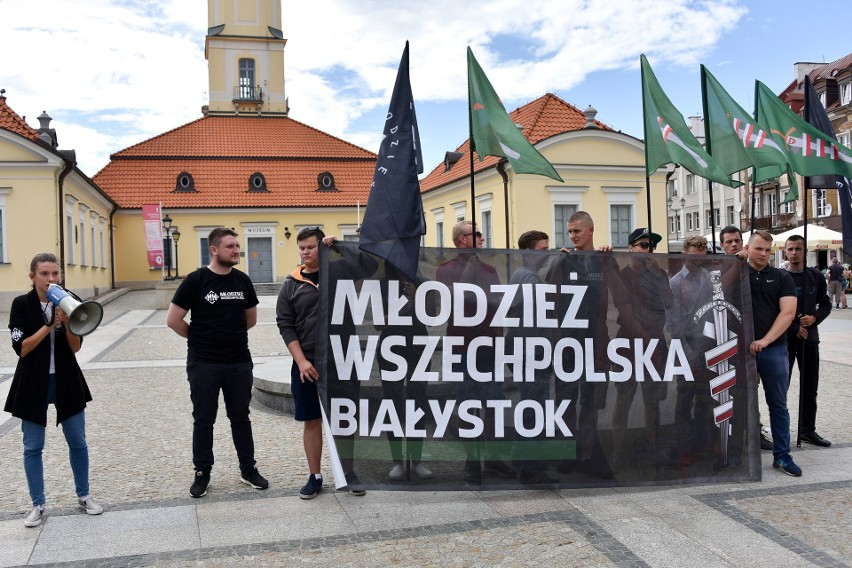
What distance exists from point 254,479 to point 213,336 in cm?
112

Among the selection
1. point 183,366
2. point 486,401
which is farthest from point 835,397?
point 183,366

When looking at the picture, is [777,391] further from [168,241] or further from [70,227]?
[168,241]

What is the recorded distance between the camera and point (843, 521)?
15.0 feet

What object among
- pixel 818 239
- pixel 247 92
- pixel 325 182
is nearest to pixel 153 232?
pixel 325 182

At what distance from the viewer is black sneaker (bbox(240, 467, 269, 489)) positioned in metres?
5.43

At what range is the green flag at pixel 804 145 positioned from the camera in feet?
21.5

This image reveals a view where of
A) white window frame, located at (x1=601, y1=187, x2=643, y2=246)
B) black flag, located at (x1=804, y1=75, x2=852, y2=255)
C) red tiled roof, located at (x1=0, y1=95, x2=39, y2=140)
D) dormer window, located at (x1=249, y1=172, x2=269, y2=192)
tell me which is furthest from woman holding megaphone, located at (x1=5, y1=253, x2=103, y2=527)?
dormer window, located at (x1=249, y1=172, x2=269, y2=192)

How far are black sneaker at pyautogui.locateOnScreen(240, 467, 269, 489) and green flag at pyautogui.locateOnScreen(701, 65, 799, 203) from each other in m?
4.86

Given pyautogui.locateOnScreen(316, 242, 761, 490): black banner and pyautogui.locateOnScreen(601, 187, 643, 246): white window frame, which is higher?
pyautogui.locateOnScreen(601, 187, 643, 246): white window frame

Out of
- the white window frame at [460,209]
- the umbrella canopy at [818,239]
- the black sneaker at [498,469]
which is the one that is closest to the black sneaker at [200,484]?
the black sneaker at [498,469]

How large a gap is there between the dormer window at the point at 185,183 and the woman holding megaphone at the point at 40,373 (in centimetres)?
3864

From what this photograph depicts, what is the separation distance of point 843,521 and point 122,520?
4.50 meters

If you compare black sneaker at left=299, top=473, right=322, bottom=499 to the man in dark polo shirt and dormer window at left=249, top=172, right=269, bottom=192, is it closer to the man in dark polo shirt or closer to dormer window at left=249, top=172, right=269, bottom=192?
the man in dark polo shirt

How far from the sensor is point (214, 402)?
17.6 ft
